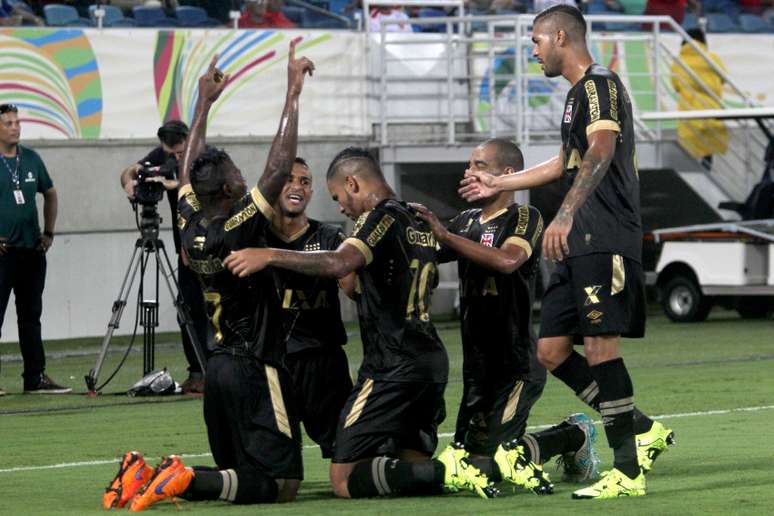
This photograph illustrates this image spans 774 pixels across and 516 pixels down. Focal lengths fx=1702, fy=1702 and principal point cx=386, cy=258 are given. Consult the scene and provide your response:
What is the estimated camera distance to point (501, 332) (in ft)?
27.8

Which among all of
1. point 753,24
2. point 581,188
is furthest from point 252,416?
point 753,24

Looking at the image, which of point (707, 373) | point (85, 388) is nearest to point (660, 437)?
point (707, 373)

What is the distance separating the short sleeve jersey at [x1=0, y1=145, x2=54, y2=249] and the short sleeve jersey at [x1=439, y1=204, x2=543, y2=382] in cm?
637

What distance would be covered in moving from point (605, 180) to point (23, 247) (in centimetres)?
748

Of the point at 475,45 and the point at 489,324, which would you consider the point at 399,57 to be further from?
the point at 489,324

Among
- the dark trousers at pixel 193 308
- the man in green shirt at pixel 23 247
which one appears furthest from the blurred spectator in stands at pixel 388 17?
the dark trousers at pixel 193 308

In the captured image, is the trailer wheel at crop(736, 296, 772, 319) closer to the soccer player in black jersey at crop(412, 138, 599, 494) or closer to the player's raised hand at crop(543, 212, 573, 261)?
the soccer player in black jersey at crop(412, 138, 599, 494)

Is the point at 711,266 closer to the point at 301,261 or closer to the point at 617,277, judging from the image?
the point at 617,277

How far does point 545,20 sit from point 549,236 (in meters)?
1.10

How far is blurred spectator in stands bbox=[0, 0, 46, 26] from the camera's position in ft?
63.3

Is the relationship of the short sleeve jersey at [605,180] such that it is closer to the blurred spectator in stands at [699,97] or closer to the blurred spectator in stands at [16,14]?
the blurred spectator in stands at [16,14]

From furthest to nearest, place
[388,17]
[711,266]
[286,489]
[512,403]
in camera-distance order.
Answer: [388,17] < [711,266] < [512,403] < [286,489]

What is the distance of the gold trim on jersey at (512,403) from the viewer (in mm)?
8406

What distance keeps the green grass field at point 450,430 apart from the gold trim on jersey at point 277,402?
0.35m
